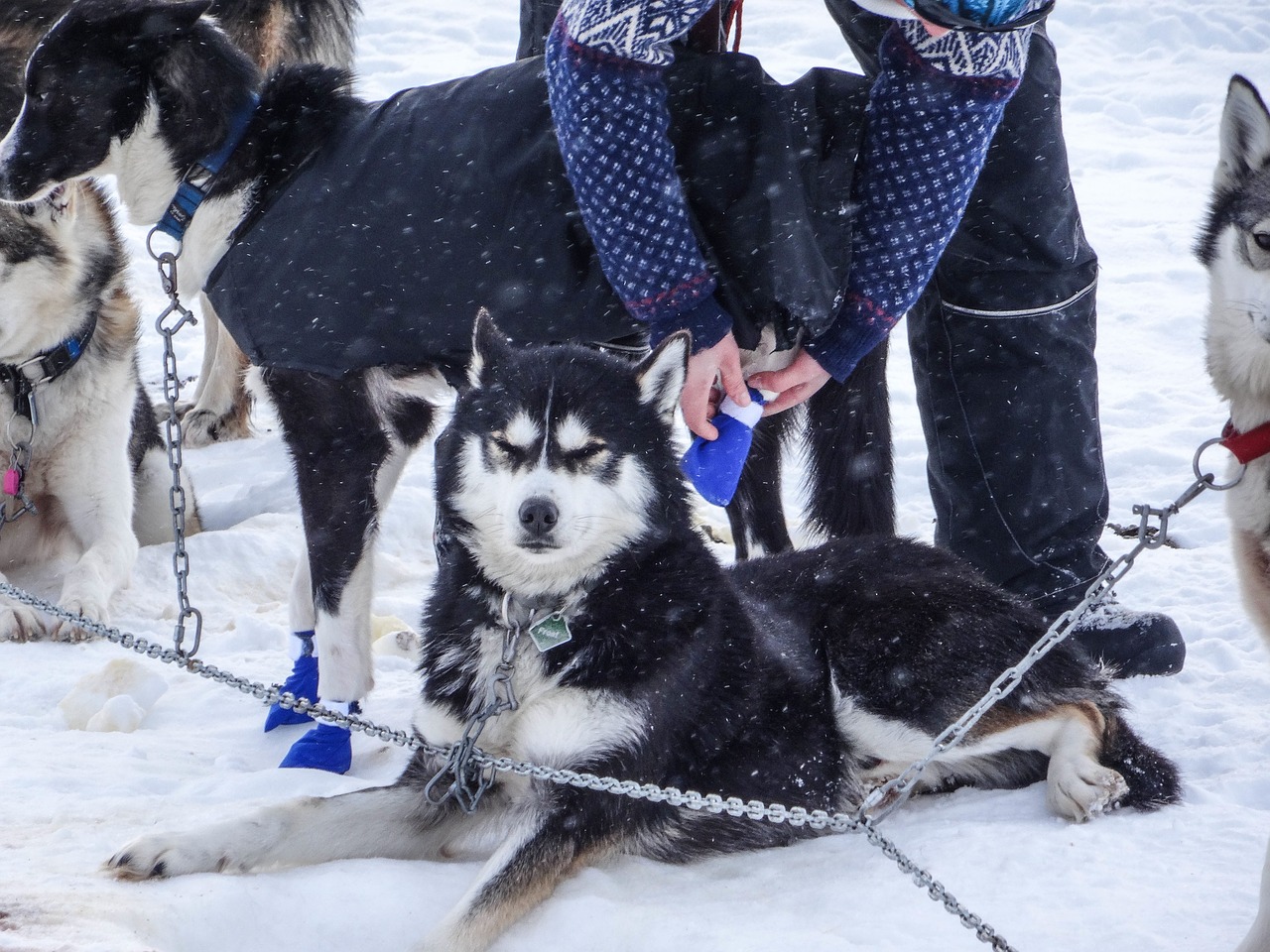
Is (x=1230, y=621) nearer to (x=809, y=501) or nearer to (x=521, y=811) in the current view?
(x=809, y=501)

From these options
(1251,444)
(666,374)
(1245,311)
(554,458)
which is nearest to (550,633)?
(554,458)

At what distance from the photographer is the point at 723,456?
7.94 ft

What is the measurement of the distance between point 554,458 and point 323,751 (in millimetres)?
892

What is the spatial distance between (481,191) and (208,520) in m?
2.43

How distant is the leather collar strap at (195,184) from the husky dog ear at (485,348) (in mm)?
790

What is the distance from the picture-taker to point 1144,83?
9023 millimetres

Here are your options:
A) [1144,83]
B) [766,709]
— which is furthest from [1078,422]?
[1144,83]

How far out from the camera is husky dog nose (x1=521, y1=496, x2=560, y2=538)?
2086mm

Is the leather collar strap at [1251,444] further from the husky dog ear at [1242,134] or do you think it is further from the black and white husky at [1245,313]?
the husky dog ear at [1242,134]

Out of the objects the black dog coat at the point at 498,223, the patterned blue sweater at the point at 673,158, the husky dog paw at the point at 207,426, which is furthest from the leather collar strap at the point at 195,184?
the husky dog paw at the point at 207,426

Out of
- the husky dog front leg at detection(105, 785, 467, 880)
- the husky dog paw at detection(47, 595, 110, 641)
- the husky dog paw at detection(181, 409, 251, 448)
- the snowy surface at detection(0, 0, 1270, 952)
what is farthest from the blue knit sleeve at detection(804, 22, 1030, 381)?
the husky dog paw at detection(181, 409, 251, 448)

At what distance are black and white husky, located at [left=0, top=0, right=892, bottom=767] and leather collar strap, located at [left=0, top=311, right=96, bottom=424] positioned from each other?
3.82 feet

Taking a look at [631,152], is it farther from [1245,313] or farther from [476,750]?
[1245,313]

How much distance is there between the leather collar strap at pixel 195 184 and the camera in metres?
2.65
